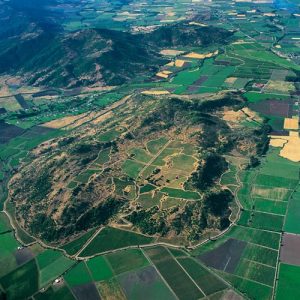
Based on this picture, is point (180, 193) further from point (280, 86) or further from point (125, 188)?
point (280, 86)

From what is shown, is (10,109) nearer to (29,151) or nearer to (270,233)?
(29,151)

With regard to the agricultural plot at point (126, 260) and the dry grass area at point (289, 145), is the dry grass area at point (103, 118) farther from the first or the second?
the agricultural plot at point (126, 260)

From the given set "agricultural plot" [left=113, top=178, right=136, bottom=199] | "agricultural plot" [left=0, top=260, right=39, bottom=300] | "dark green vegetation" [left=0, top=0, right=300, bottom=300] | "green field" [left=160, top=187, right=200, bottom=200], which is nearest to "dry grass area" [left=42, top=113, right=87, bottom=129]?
"dark green vegetation" [left=0, top=0, right=300, bottom=300]

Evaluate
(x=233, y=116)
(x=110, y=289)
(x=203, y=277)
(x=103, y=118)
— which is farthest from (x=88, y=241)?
(x=233, y=116)

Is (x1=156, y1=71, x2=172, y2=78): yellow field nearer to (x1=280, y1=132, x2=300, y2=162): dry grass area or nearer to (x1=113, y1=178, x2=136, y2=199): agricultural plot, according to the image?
(x1=280, y1=132, x2=300, y2=162): dry grass area

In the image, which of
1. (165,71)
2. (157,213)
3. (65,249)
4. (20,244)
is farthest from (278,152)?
(165,71)

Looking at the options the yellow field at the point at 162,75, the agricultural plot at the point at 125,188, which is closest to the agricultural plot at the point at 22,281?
the agricultural plot at the point at 125,188
